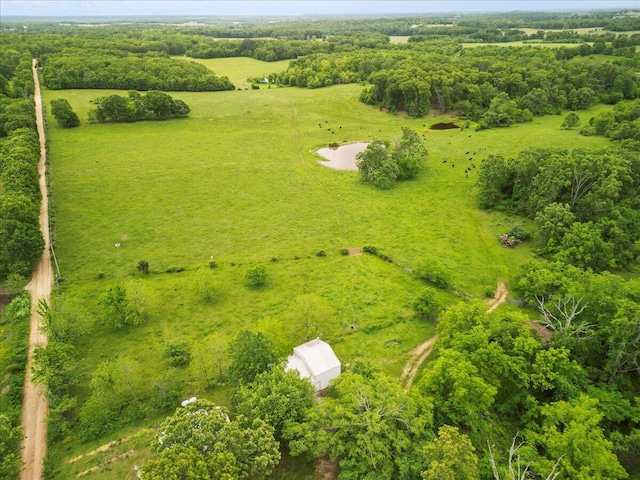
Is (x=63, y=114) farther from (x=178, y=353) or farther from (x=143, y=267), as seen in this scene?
(x=178, y=353)

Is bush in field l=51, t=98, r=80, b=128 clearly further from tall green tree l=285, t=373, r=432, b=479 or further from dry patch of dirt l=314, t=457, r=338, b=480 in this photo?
dry patch of dirt l=314, t=457, r=338, b=480

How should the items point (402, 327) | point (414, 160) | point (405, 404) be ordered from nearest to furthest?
point (405, 404) < point (402, 327) < point (414, 160)

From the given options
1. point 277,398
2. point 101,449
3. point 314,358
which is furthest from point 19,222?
point 277,398

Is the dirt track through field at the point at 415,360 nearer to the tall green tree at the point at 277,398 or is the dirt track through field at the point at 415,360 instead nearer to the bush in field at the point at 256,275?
the tall green tree at the point at 277,398

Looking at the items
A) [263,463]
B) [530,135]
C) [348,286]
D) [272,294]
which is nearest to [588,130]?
[530,135]

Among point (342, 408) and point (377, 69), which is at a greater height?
point (377, 69)

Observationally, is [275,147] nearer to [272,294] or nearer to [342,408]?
[272,294]

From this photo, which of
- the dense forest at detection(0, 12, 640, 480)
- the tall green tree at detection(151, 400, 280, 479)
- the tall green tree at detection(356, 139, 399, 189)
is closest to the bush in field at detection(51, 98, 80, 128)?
the dense forest at detection(0, 12, 640, 480)
